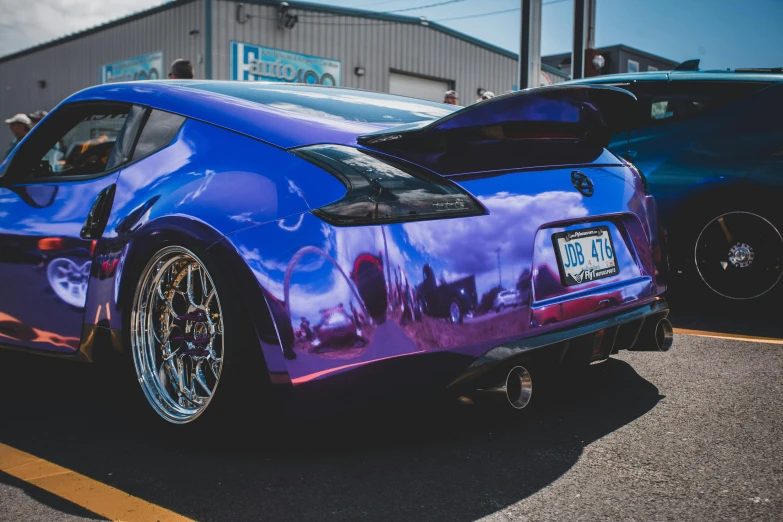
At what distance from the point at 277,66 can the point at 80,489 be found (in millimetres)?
18441

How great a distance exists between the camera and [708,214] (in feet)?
17.1

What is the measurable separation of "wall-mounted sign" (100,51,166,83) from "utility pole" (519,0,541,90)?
39.7ft

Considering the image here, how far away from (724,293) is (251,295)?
3.87 metres

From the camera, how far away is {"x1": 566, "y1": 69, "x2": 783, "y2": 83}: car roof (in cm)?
521

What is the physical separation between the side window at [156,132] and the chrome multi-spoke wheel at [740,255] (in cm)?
365

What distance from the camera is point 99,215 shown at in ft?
9.73

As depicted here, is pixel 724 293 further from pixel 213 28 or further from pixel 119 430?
pixel 213 28

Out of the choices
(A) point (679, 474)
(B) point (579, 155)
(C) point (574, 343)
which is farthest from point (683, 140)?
(A) point (679, 474)

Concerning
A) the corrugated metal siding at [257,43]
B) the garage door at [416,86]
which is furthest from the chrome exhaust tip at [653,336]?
the garage door at [416,86]

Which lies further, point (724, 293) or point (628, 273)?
point (724, 293)

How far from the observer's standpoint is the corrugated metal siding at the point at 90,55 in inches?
760

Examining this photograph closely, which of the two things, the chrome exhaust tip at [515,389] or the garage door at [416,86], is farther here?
the garage door at [416,86]

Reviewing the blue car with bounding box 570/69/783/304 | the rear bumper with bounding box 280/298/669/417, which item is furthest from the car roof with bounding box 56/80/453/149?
the blue car with bounding box 570/69/783/304

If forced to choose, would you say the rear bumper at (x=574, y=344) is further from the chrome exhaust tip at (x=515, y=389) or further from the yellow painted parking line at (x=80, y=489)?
the yellow painted parking line at (x=80, y=489)
